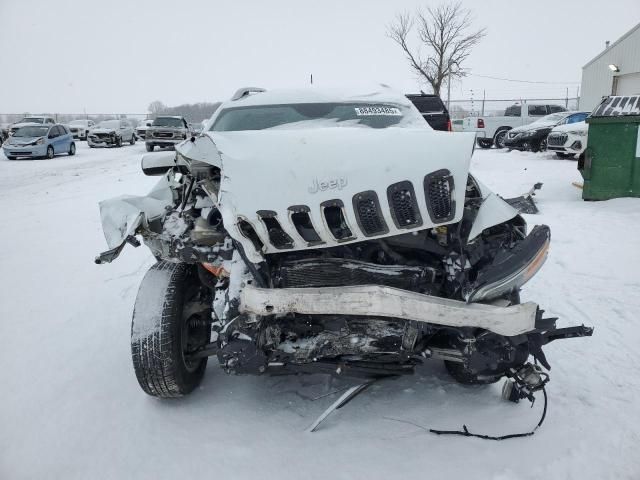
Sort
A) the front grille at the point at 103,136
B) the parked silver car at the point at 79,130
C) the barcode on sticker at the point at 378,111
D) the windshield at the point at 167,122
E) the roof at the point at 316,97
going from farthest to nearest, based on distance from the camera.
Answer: the parked silver car at the point at 79,130
the front grille at the point at 103,136
the windshield at the point at 167,122
the roof at the point at 316,97
the barcode on sticker at the point at 378,111

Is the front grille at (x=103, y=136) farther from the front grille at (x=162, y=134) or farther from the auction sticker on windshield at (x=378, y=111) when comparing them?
the auction sticker on windshield at (x=378, y=111)

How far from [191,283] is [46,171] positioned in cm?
1414

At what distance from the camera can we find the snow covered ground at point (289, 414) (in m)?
2.21

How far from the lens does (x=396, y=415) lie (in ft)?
8.49

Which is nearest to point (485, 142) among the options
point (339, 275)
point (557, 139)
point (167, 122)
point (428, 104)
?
point (557, 139)

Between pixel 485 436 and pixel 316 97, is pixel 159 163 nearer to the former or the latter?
pixel 316 97

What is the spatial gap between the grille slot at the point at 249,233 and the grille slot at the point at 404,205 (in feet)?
2.10

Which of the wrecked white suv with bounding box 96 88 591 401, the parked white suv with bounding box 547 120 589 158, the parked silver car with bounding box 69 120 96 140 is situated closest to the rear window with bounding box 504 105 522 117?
the parked white suv with bounding box 547 120 589 158

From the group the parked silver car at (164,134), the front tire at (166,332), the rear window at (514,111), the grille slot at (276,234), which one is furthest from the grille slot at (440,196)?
the rear window at (514,111)

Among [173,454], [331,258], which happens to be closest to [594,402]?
[331,258]

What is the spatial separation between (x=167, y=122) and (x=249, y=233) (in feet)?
73.7

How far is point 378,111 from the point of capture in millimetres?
3666

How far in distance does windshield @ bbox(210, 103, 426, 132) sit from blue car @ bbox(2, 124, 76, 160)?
18.0 metres

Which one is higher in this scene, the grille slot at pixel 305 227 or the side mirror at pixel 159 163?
the side mirror at pixel 159 163
